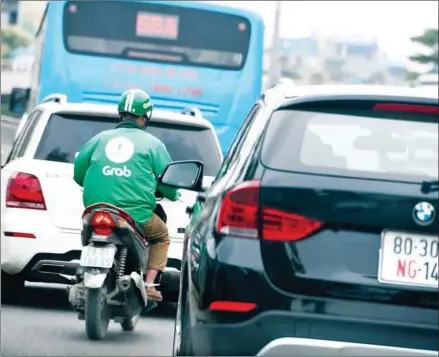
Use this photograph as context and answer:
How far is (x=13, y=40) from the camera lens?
147375 mm

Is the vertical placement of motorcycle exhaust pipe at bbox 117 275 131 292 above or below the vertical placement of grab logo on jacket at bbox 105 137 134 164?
below

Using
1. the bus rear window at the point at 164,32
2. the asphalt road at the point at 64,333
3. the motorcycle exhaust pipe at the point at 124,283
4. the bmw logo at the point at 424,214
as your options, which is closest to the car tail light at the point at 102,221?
the motorcycle exhaust pipe at the point at 124,283

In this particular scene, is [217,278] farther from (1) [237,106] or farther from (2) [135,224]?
(1) [237,106]

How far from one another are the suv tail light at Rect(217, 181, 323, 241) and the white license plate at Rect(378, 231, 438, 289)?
278 millimetres

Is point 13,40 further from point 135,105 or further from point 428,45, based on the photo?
point 135,105

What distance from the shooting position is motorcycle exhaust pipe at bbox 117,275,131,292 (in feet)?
30.7

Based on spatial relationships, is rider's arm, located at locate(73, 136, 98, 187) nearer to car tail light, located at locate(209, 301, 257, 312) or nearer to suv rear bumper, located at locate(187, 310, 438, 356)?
car tail light, located at locate(209, 301, 257, 312)

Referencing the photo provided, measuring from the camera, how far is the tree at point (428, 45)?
2972 inches

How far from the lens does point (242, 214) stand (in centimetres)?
612

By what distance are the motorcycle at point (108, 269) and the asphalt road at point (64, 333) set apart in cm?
20

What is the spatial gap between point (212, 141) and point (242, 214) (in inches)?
217

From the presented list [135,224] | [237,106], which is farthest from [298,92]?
[237,106]

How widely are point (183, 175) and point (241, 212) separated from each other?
5.44 ft

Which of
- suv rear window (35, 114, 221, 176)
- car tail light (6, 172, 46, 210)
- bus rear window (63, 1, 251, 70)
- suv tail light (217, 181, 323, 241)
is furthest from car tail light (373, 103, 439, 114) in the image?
bus rear window (63, 1, 251, 70)
